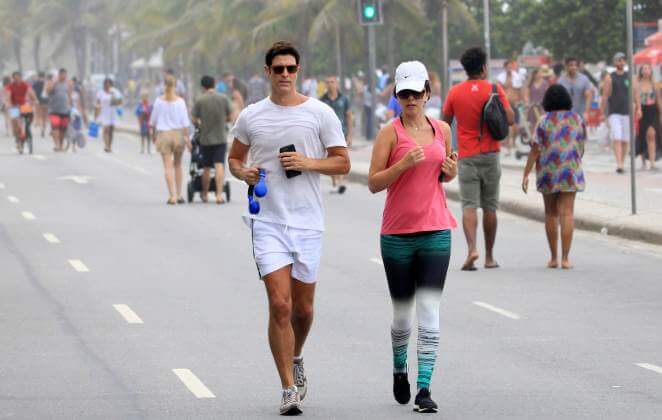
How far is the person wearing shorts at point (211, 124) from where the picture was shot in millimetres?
23141

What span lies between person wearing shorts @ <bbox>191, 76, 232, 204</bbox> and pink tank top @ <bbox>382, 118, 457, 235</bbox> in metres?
14.3

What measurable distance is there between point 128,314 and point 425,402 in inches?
181

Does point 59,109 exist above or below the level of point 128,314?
above

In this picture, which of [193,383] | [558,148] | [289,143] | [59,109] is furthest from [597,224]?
[59,109]

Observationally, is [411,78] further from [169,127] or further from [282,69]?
[169,127]

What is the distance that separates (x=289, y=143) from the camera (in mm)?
8766

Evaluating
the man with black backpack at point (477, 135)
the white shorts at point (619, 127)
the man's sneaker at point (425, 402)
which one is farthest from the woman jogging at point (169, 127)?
the man's sneaker at point (425, 402)

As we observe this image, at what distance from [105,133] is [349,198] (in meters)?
17.1

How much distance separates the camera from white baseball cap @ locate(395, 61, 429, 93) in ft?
28.6

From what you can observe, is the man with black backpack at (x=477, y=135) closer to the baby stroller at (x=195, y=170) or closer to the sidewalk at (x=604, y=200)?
the sidewalk at (x=604, y=200)

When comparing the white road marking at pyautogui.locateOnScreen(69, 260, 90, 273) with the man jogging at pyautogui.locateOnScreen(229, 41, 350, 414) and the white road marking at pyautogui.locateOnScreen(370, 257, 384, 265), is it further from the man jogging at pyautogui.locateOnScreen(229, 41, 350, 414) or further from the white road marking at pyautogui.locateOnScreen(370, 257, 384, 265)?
the man jogging at pyautogui.locateOnScreen(229, 41, 350, 414)

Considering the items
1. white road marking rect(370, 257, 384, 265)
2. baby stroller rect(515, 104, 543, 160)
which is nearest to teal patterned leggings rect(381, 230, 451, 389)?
white road marking rect(370, 257, 384, 265)

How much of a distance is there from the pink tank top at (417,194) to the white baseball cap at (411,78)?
288 millimetres

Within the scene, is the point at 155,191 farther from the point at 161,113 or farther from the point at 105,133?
the point at 105,133
